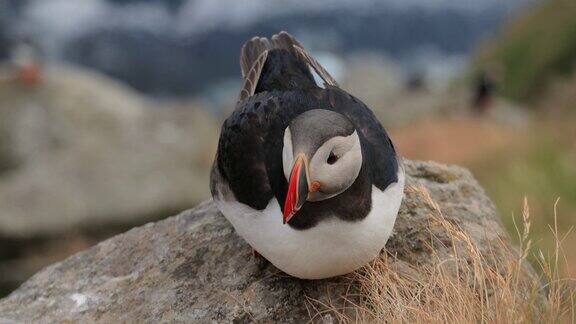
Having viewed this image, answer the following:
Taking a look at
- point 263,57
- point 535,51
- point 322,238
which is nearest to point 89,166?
point 263,57

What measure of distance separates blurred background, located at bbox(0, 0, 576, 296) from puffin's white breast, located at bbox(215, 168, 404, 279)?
9.70ft

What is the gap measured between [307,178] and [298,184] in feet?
0.14

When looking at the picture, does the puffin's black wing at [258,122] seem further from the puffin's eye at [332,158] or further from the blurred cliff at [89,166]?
the blurred cliff at [89,166]

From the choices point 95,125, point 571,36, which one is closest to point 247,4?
point 571,36

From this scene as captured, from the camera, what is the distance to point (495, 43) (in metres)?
22.0

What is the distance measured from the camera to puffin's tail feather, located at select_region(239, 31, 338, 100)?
4074 mm

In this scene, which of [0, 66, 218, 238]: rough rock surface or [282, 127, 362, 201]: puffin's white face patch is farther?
[0, 66, 218, 238]: rough rock surface

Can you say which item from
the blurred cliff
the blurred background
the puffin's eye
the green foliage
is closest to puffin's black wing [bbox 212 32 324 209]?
the puffin's eye

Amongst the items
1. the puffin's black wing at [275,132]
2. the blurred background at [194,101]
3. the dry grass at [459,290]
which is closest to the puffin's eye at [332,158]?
the puffin's black wing at [275,132]

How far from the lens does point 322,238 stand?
319cm

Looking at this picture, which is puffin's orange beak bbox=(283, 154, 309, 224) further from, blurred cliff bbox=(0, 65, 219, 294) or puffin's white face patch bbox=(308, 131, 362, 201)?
blurred cliff bbox=(0, 65, 219, 294)

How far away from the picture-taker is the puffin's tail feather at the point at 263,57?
4.07 meters

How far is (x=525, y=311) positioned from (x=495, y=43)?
19788 mm

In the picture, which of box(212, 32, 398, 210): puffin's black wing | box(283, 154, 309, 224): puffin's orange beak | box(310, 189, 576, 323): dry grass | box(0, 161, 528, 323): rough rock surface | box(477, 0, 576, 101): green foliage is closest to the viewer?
box(283, 154, 309, 224): puffin's orange beak
